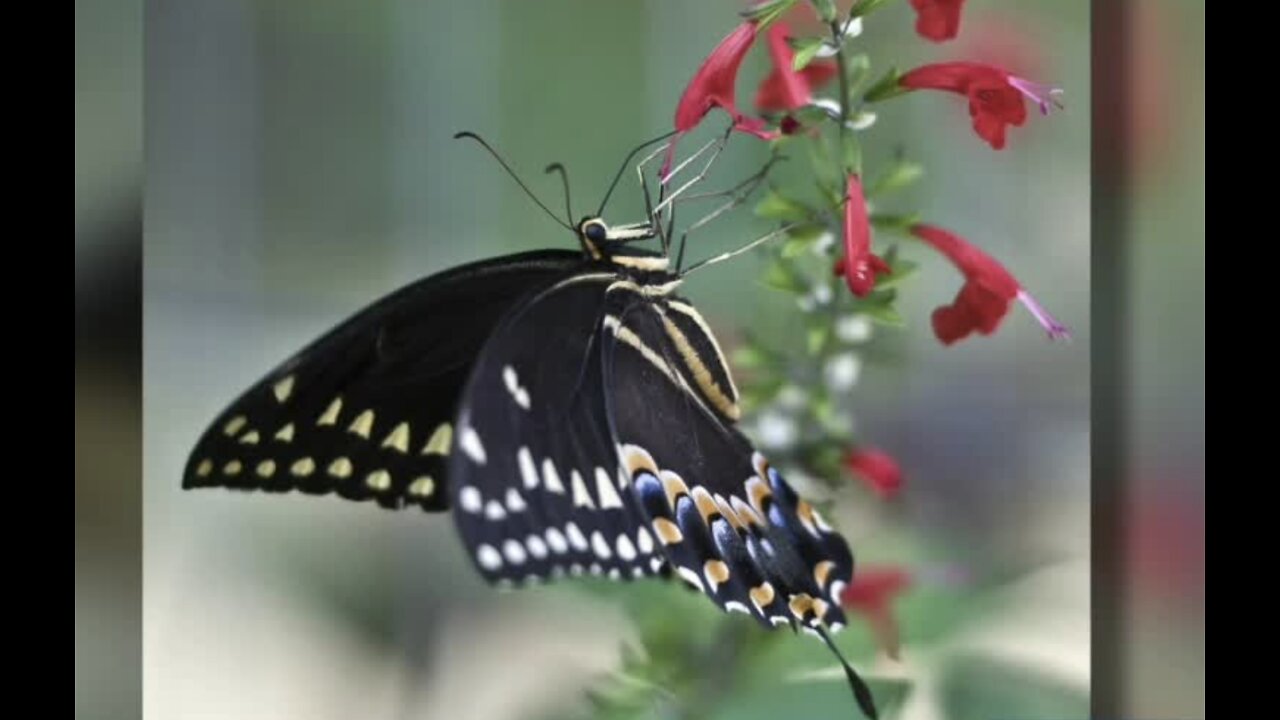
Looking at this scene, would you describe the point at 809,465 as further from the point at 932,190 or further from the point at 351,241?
the point at 351,241

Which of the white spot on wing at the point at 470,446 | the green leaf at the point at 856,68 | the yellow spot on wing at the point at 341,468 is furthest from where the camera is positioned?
the green leaf at the point at 856,68

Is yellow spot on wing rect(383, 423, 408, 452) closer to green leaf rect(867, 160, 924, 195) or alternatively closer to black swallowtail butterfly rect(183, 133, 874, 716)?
black swallowtail butterfly rect(183, 133, 874, 716)

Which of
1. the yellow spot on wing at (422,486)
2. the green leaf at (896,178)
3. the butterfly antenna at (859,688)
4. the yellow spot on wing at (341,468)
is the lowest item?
the butterfly antenna at (859,688)

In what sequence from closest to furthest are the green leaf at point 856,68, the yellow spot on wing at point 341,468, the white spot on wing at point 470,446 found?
the white spot on wing at point 470,446
the yellow spot on wing at point 341,468
the green leaf at point 856,68

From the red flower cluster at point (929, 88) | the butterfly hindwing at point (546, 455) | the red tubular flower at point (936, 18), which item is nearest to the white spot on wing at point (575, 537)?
the butterfly hindwing at point (546, 455)

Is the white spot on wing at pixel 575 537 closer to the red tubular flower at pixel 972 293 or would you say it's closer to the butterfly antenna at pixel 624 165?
the butterfly antenna at pixel 624 165

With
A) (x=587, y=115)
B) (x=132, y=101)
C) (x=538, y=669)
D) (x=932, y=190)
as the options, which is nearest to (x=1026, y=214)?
(x=932, y=190)

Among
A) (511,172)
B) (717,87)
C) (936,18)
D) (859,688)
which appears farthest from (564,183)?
(859,688)
